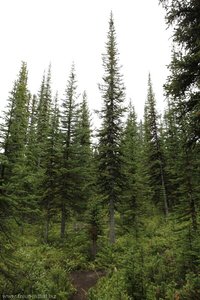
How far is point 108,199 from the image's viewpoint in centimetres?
2203

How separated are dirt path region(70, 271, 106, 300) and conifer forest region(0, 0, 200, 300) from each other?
7 centimetres

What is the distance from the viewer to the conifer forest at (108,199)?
10844 mm

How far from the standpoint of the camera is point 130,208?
25359 mm

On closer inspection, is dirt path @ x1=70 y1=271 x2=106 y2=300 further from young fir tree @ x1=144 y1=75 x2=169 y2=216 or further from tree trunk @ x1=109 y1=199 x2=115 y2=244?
young fir tree @ x1=144 y1=75 x2=169 y2=216

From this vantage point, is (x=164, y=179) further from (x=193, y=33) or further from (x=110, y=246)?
(x=193, y=33)

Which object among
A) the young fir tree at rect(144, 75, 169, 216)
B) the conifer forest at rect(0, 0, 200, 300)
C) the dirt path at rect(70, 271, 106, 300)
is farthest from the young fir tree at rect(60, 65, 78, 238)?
the young fir tree at rect(144, 75, 169, 216)

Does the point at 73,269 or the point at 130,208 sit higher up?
the point at 130,208

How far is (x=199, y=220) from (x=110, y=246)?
7.43 metres

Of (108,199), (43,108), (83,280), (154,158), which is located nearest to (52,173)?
(108,199)

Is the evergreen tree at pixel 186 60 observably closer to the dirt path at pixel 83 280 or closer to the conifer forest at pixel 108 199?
the conifer forest at pixel 108 199

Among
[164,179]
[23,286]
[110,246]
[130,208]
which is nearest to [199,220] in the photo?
[110,246]

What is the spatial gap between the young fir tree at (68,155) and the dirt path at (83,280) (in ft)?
23.3

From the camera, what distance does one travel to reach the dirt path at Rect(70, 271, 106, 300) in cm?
1397

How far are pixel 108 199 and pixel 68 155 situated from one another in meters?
6.95
